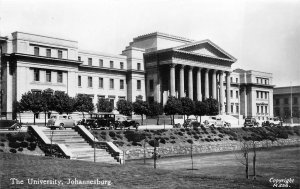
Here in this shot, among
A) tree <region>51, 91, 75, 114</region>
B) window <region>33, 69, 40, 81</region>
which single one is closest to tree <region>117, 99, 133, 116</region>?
tree <region>51, 91, 75, 114</region>

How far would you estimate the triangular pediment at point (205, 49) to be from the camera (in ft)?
252

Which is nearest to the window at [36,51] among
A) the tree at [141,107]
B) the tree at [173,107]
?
the tree at [141,107]

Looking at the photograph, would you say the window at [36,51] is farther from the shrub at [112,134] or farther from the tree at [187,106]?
the shrub at [112,134]

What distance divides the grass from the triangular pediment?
57.8 m

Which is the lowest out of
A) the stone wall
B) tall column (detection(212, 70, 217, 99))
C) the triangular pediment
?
the stone wall

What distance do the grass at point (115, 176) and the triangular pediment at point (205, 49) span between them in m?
57.8

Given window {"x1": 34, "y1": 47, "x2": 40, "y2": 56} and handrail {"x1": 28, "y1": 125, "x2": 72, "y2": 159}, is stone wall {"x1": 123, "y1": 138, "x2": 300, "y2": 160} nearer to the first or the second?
handrail {"x1": 28, "y1": 125, "x2": 72, "y2": 159}

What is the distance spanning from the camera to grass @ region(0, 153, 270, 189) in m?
14.3

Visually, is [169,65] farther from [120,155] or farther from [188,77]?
[120,155]

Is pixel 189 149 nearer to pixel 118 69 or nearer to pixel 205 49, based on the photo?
pixel 118 69

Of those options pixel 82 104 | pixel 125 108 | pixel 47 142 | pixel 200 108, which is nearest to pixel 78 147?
pixel 47 142

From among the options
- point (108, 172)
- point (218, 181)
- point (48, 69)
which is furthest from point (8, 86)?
point (218, 181)

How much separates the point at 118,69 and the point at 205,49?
18.7 meters

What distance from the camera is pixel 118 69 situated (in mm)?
77562
